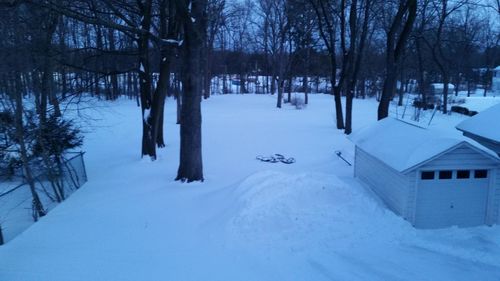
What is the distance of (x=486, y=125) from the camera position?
1023 centimetres

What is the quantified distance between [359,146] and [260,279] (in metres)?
5.23

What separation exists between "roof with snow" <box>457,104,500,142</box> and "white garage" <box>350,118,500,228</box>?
2.32 m

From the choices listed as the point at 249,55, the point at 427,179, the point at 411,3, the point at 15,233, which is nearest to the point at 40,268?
the point at 15,233

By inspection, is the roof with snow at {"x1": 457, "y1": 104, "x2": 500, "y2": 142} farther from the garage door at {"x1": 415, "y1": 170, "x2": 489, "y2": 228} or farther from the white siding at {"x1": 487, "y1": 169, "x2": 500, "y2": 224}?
the garage door at {"x1": 415, "y1": 170, "x2": 489, "y2": 228}

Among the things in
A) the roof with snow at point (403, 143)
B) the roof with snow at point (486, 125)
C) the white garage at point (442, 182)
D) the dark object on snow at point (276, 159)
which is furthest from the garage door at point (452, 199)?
the dark object on snow at point (276, 159)

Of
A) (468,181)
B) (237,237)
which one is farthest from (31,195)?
(468,181)

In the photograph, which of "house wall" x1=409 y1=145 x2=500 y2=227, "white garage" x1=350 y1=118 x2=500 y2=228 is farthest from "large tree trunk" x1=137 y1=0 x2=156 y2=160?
"house wall" x1=409 y1=145 x2=500 y2=227

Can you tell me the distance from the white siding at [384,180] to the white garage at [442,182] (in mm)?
20

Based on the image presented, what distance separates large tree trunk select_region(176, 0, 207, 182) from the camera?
364 inches

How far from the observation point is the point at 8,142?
862cm

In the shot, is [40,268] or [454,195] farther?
[454,195]

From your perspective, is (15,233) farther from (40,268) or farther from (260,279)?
(260,279)

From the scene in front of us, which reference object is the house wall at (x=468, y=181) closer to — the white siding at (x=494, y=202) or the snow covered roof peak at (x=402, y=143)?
the white siding at (x=494, y=202)

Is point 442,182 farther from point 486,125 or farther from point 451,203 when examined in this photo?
point 486,125
